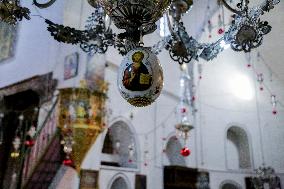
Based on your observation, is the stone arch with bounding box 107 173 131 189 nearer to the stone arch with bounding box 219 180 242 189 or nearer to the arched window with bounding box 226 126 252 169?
the stone arch with bounding box 219 180 242 189

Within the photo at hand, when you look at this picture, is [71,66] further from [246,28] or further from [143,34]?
[143,34]

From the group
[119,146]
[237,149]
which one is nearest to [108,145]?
[119,146]

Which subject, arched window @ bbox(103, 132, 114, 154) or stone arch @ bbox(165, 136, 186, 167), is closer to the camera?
arched window @ bbox(103, 132, 114, 154)

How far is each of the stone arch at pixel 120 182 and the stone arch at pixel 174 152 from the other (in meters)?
3.65

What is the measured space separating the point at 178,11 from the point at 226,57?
14.3 m

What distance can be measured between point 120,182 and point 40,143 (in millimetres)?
3161

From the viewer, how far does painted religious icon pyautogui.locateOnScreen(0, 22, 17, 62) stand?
727 centimetres

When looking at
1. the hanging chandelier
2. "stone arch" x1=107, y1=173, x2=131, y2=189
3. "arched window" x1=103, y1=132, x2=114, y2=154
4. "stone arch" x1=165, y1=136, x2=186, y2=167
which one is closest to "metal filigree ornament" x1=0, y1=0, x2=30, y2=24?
the hanging chandelier

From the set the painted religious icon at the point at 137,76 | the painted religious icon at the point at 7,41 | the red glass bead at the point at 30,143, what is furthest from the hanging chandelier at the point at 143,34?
the red glass bead at the point at 30,143

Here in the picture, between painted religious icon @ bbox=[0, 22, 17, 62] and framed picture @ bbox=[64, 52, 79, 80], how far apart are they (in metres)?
1.48

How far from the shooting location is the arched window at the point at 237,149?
16.5 meters

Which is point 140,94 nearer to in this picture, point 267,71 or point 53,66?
point 53,66

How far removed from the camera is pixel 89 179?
8.86m

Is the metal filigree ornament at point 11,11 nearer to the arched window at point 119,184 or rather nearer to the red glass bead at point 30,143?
the red glass bead at point 30,143
